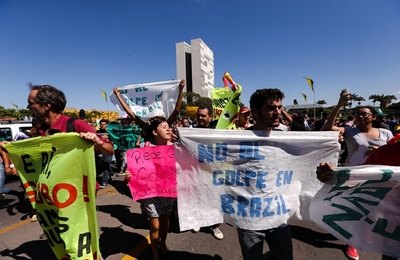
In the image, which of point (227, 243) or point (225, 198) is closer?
point (225, 198)

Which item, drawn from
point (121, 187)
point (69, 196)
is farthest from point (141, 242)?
point (121, 187)

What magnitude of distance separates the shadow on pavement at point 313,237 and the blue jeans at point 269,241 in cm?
179

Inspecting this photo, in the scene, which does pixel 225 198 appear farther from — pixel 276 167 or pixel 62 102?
pixel 62 102

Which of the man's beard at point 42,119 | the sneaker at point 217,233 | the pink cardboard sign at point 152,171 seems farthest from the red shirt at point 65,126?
the sneaker at point 217,233

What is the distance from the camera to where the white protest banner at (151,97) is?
491 centimetres

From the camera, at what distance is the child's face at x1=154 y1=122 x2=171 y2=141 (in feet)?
10.5

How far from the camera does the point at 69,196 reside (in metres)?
2.28

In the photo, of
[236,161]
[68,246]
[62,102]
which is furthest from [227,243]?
[62,102]

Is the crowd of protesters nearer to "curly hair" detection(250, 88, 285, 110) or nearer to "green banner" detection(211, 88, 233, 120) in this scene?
"curly hair" detection(250, 88, 285, 110)

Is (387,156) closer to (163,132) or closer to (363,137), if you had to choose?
(363,137)

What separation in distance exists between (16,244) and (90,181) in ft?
8.47

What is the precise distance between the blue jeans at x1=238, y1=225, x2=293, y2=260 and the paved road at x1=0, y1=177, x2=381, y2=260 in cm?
115

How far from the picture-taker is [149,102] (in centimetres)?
511

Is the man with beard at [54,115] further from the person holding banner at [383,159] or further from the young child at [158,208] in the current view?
the person holding banner at [383,159]
